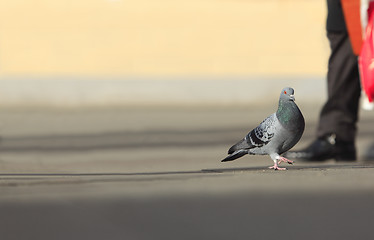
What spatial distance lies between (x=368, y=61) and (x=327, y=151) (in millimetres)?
991

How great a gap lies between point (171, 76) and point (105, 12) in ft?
4.18

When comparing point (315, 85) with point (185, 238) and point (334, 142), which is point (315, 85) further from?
point (185, 238)

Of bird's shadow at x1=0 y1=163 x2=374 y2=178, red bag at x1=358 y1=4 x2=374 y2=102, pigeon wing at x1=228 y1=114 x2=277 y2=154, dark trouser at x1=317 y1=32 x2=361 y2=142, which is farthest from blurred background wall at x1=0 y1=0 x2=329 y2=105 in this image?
pigeon wing at x1=228 y1=114 x2=277 y2=154

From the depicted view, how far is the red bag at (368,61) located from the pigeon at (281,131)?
94 centimetres

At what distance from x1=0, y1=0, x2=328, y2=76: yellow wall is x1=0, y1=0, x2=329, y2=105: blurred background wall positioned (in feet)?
0.05

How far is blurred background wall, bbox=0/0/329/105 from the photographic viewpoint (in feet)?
34.5

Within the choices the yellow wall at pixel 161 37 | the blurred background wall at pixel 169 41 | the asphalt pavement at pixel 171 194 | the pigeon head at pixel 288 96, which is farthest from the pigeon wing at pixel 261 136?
the yellow wall at pixel 161 37

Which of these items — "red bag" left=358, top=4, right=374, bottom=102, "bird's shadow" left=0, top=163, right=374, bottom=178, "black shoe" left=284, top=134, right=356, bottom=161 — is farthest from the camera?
"black shoe" left=284, top=134, right=356, bottom=161

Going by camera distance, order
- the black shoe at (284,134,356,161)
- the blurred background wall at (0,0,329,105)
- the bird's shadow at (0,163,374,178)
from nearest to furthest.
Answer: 1. the bird's shadow at (0,163,374,178)
2. the black shoe at (284,134,356,161)
3. the blurred background wall at (0,0,329,105)

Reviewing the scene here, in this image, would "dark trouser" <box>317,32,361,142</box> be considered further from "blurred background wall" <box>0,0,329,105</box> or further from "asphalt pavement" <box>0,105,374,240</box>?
"blurred background wall" <box>0,0,329,105</box>

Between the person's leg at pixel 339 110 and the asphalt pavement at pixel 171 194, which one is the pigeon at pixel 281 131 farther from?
the person's leg at pixel 339 110

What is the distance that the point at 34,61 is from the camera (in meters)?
10.6

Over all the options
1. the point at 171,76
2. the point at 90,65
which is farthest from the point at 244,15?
the point at 90,65

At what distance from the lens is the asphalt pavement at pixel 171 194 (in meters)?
3.19
